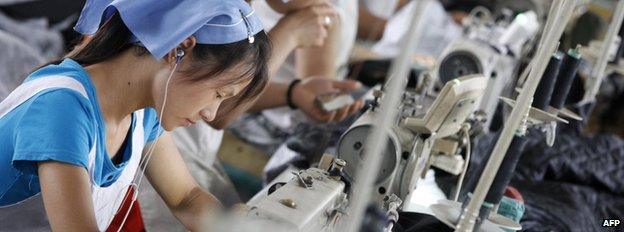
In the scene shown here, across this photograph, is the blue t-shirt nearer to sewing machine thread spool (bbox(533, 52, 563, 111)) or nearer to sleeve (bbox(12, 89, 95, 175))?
sleeve (bbox(12, 89, 95, 175))

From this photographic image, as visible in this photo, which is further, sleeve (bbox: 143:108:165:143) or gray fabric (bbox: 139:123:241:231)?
gray fabric (bbox: 139:123:241:231)

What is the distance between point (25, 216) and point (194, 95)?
374mm

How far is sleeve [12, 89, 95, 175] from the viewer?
3.44 ft

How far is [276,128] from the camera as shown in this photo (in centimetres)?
262

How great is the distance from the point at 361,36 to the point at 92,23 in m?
3.16

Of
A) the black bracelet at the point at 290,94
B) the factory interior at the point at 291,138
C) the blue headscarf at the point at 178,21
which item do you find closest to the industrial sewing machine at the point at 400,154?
the factory interior at the point at 291,138

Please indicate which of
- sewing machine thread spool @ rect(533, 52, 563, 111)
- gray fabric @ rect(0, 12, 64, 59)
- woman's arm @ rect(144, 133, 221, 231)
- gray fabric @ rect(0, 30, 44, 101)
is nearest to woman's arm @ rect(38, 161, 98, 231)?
woman's arm @ rect(144, 133, 221, 231)

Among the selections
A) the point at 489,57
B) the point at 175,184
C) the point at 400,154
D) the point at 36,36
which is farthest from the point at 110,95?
the point at 36,36

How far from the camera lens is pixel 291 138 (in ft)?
6.92

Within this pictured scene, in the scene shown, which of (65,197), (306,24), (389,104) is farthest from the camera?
(306,24)

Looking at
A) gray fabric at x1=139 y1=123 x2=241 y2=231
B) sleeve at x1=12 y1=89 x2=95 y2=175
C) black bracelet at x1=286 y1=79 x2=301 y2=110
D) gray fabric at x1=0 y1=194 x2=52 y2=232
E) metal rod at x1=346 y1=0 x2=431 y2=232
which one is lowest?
gray fabric at x1=139 y1=123 x2=241 y2=231

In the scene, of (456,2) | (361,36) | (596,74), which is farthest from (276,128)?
(456,2)

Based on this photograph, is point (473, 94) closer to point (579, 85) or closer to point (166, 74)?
point (166, 74)

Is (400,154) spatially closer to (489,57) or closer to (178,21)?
(178,21)
